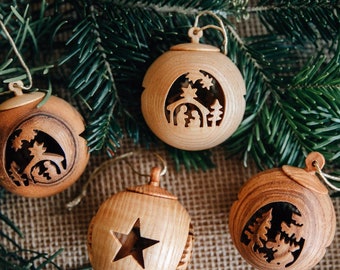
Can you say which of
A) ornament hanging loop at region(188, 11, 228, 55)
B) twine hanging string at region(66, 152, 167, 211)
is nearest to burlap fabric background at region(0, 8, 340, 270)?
twine hanging string at region(66, 152, 167, 211)

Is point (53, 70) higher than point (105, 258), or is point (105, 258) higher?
point (53, 70)

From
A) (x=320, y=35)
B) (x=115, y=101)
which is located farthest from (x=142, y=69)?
(x=320, y=35)

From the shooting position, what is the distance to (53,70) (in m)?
0.88

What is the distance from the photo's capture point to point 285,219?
75 centimetres

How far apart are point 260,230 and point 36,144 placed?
1.09ft

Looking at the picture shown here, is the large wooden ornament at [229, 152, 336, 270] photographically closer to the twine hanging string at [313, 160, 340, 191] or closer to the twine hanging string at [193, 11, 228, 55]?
the twine hanging string at [313, 160, 340, 191]

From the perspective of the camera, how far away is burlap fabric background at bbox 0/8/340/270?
90 cm

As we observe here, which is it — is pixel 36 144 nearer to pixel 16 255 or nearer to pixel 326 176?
pixel 16 255

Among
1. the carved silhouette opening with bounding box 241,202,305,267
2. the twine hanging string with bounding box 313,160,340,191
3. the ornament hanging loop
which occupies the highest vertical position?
the ornament hanging loop

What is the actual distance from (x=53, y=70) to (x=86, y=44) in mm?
123

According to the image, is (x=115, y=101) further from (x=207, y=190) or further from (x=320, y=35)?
(x=320, y=35)

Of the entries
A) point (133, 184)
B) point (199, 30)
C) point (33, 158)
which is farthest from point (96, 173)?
point (199, 30)

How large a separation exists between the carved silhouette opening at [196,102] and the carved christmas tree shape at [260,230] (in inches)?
5.7

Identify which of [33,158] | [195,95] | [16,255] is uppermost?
[195,95]
